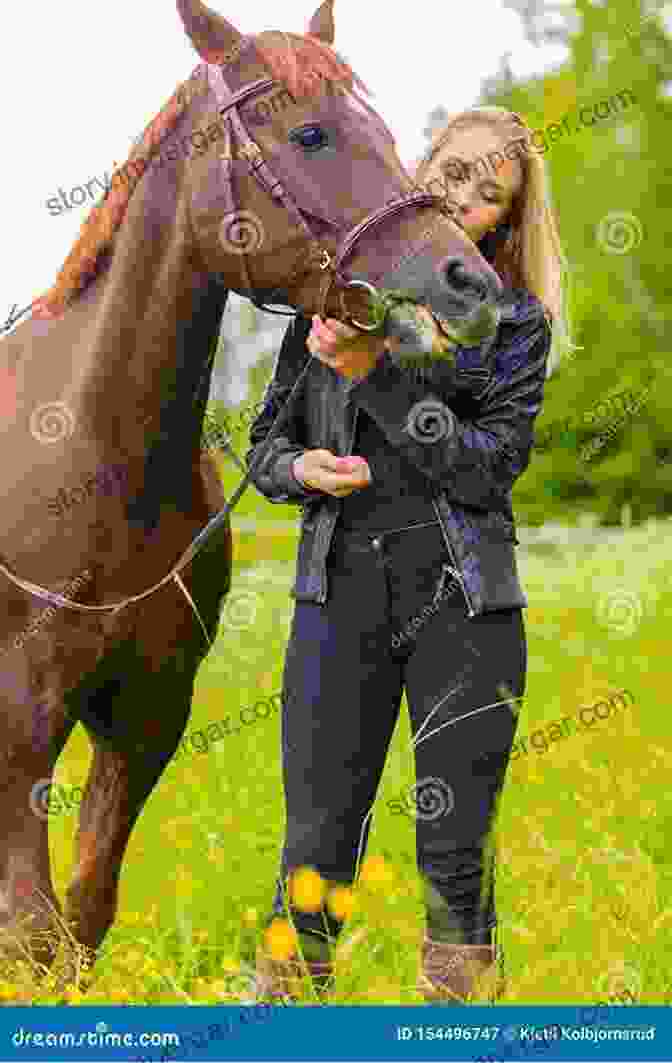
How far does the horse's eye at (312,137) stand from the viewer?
2807 mm

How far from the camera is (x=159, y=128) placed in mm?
2988

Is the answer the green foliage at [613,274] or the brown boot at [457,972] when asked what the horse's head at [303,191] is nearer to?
the brown boot at [457,972]

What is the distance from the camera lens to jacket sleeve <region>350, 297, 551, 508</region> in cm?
282

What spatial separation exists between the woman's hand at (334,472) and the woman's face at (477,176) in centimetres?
61

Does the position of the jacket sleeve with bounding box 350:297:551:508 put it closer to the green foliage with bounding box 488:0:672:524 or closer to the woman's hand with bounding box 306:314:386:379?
the woman's hand with bounding box 306:314:386:379

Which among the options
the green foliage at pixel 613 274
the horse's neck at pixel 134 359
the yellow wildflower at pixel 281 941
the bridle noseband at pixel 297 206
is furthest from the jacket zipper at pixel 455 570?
the green foliage at pixel 613 274

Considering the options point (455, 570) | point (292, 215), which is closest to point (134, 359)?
point (292, 215)

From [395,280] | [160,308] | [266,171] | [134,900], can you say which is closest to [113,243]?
[160,308]

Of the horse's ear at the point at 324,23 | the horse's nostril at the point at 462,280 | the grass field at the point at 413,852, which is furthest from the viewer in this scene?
the horse's ear at the point at 324,23

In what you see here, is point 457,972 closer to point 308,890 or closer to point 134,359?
point 308,890

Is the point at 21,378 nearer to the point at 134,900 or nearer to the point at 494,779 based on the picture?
the point at 494,779

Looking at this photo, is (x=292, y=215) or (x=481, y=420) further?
(x=481, y=420)

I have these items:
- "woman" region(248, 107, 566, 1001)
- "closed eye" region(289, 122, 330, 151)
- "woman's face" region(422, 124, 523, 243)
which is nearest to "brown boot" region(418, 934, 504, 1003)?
"woman" region(248, 107, 566, 1001)

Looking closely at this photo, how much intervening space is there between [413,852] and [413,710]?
2.02 meters
